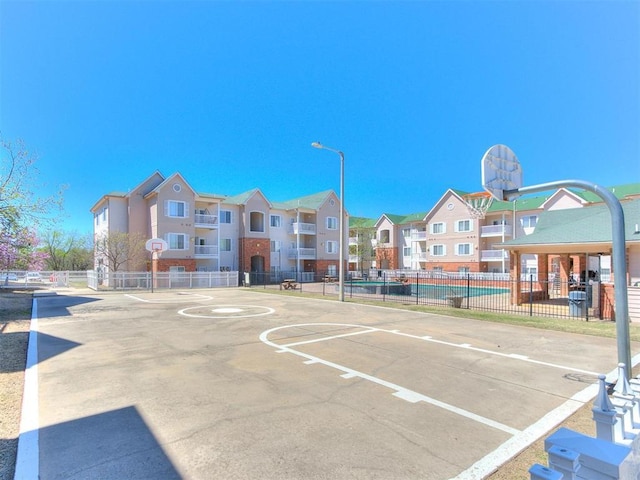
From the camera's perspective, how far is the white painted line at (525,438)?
370cm

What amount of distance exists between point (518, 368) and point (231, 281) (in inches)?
1202

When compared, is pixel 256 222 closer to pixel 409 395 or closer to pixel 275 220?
pixel 275 220

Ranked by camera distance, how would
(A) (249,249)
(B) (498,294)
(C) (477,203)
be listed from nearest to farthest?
1. (B) (498,294)
2. (A) (249,249)
3. (C) (477,203)

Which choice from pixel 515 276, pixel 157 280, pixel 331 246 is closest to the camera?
pixel 515 276

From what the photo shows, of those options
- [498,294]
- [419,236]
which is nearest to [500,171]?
[498,294]

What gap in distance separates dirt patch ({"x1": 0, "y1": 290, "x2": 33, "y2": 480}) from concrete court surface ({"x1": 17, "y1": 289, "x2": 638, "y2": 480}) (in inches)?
5.1

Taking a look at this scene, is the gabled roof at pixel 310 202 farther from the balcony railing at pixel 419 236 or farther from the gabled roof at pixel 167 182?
the balcony railing at pixel 419 236

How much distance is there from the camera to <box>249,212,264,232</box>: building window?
42.6 meters

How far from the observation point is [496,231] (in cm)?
4384

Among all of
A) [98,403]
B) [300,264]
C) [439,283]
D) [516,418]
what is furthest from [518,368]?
[300,264]

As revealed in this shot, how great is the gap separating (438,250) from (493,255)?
7728mm

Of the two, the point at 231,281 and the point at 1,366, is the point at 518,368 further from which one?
the point at 231,281

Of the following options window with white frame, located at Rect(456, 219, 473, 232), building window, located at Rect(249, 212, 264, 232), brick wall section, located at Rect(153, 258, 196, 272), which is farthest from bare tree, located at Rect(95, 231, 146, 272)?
window with white frame, located at Rect(456, 219, 473, 232)

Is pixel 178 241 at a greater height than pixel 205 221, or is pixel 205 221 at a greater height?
pixel 205 221
